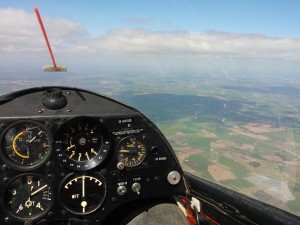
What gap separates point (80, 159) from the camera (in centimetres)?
317

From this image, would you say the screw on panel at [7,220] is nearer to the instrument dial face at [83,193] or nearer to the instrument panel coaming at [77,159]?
the instrument panel coaming at [77,159]

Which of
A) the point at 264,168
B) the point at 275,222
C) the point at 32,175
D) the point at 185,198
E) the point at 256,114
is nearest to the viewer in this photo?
the point at 275,222

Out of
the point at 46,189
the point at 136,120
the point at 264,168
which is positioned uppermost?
the point at 136,120

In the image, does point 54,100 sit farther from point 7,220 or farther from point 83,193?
point 7,220

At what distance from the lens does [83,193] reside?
3129 mm

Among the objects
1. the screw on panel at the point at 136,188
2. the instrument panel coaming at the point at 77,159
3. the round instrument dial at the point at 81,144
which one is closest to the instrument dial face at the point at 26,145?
the instrument panel coaming at the point at 77,159

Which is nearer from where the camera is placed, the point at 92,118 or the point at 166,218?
the point at 166,218

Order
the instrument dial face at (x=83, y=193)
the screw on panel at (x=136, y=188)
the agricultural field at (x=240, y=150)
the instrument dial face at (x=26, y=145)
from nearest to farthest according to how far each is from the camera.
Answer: the instrument dial face at (x=26, y=145), the instrument dial face at (x=83, y=193), the screw on panel at (x=136, y=188), the agricultural field at (x=240, y=150)

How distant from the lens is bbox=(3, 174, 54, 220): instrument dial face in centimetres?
301

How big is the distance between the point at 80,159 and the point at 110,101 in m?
0.75

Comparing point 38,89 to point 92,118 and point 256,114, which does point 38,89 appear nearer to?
point 92,118

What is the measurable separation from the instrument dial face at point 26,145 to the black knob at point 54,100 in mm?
241

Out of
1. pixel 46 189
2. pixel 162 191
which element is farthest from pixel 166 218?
pixel 46 189

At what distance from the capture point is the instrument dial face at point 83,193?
3.09 metres
